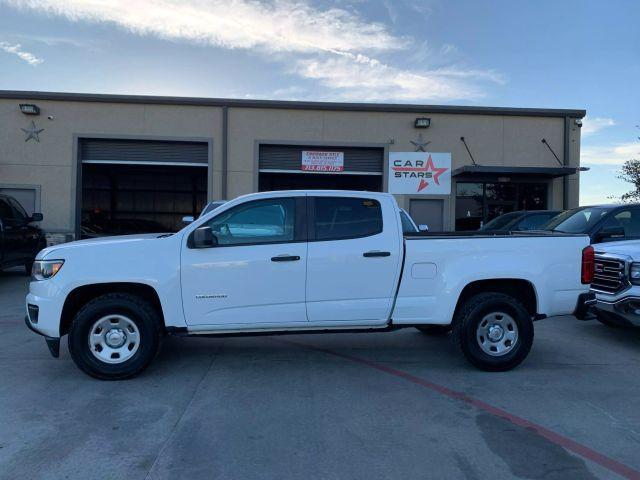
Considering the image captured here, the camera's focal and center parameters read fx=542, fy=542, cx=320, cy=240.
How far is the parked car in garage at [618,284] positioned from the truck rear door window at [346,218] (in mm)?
3450

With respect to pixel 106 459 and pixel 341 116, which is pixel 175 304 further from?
pixel 341 116

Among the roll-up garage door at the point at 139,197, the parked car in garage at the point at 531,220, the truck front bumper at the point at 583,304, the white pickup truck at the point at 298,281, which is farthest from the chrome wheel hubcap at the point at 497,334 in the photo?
the roll-up garage door at the point at 139,197

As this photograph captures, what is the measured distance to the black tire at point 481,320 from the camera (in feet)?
18.7

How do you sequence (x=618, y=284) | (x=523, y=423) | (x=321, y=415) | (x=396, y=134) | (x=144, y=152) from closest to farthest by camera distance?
(x=523, y=423)
(x=321, y=415)
(x=618, y=284)
(x=144, y=152)
(x=396, y=134)

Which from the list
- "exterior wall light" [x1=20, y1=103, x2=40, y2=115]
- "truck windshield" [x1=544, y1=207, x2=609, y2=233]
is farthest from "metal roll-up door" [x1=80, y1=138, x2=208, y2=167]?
"truck windshield" [x1=544, y1=207, x2=609, y2=233]

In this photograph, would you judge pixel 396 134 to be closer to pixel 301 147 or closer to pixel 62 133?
pixel 301 147

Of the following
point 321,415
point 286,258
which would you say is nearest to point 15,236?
point 286,258

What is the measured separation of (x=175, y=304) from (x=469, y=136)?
15.4 m

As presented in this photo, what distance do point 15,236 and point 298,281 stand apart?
9048mm

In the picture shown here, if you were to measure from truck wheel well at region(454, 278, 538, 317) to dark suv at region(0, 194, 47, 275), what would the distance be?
9.62m

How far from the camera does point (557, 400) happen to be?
497 cm

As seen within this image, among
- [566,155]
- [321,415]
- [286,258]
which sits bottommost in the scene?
[321,415]

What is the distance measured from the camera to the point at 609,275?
23.5 feet

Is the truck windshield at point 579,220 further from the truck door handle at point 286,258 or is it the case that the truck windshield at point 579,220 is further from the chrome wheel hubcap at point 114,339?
the chrome wheel hubcap at point 114,339
